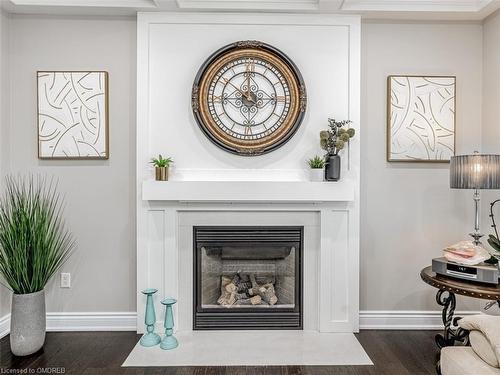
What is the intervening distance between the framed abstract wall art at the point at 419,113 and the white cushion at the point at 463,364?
67.8 inches

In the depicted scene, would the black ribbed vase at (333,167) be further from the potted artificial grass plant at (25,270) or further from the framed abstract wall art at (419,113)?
the potted artificial grass plant at (25,270)

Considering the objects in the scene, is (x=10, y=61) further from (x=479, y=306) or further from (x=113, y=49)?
(x=479, y=306)

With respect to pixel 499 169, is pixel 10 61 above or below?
above

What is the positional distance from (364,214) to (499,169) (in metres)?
1.01

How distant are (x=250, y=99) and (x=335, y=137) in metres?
0.72

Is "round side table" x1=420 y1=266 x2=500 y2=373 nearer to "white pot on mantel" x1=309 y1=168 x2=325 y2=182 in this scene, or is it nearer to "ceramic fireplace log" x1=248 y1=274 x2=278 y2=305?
"white pot on mantel" x1=309 y1=168 x2=325 y2=182

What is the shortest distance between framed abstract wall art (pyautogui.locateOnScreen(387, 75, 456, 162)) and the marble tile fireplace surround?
34 cm

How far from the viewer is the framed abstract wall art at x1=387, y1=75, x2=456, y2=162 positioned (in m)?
3.11

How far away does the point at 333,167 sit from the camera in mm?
2910

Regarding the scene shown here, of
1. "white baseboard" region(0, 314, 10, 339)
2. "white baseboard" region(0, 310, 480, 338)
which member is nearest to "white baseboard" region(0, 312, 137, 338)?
"white baseboard" region(0, 310, 480, 338)

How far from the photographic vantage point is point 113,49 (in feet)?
10.2

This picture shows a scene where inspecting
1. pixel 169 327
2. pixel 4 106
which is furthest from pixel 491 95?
pixel 4 106

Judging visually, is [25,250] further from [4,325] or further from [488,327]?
[488,327]

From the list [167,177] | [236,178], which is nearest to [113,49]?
[167,177]
